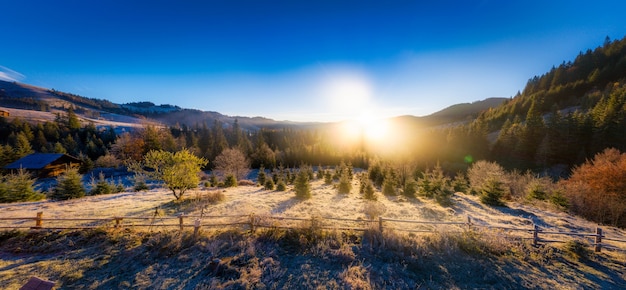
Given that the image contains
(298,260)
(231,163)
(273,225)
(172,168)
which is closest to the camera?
(298,260)

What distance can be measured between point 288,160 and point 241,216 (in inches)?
2145

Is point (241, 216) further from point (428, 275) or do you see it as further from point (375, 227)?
point (428, 275)

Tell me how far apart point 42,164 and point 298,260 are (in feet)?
182

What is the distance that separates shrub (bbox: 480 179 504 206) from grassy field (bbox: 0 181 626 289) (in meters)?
10.8

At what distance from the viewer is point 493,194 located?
20125 mm

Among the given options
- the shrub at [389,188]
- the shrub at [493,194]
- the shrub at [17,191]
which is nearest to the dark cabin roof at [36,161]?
the shrub at [17,191]

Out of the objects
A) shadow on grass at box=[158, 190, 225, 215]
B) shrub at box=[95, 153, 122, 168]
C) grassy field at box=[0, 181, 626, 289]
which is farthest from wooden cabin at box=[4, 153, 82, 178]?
grassy field at box=[0, 181, 626, 289]

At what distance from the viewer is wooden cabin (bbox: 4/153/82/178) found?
3753 centimetres

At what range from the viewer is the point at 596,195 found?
17.6m

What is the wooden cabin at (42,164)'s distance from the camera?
37.5 metres

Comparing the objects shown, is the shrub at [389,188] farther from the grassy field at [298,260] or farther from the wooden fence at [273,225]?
the grassy field at [298,260]

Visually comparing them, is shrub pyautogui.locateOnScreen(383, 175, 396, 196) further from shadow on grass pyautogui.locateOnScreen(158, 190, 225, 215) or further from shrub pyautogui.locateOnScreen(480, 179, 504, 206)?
shadow on grass pyautogui.locateOnScreen(158, 190, 225, 215)

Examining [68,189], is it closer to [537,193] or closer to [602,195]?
[537,193]

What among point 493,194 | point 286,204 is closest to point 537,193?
point 493,194
